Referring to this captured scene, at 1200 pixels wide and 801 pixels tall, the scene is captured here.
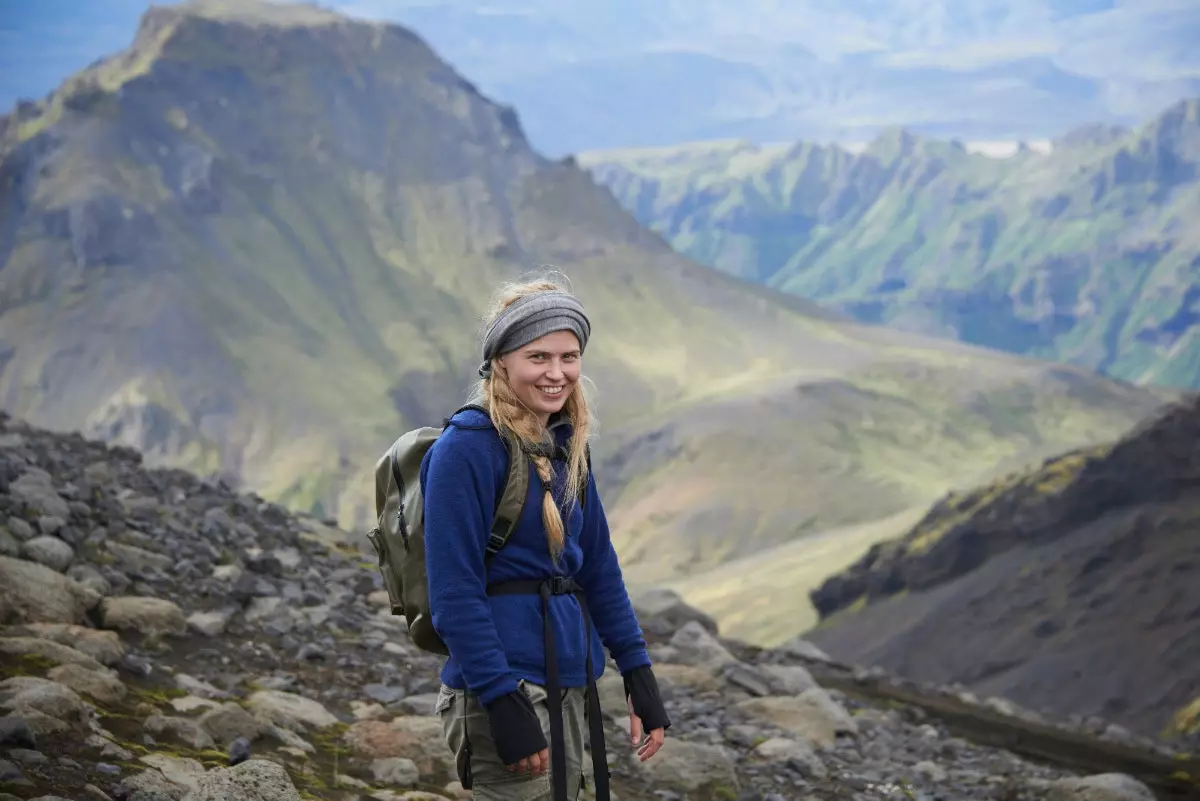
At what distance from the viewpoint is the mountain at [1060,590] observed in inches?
1770

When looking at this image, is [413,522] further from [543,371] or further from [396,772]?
[396,772]

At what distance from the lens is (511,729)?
17.4 feet

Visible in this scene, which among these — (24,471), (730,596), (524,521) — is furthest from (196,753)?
(730,596)

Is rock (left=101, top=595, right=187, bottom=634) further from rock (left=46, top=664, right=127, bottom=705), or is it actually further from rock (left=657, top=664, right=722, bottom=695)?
rock (left=657, top=664, right=722, bottom=695)

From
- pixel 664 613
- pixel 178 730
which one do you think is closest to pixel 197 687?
pixel 178 730

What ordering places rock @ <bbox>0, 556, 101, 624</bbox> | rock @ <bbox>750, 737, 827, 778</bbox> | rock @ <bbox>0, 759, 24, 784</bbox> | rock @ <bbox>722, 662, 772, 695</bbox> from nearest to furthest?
rock @ <bbox>0, 759, 24, 784</bbox> < rock @ <bbox>0, 556, 101, 624</bbox> < rock @ <bbox>750, 737, 827, 778</bbox> < rock @ <bbox>722, 662, 772, 695</bbox>

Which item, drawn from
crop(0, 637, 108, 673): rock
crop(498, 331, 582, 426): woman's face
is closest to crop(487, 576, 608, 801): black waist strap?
crop(498, 331, 582, 426): woman's face

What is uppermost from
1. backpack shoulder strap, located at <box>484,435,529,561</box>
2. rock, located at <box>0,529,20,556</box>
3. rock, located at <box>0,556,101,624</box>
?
rock, located at <box>0,529,20,556</box>

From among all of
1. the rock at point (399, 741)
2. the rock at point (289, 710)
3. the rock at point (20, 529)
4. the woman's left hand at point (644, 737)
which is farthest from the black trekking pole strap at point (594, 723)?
the rock at point (20, 529)

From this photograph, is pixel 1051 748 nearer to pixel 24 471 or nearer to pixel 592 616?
pixel 24 471

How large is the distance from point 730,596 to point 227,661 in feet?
253

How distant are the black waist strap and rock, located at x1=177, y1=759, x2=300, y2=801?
2.58m

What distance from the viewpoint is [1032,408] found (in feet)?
586

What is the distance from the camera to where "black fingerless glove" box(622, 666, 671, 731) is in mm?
6066
